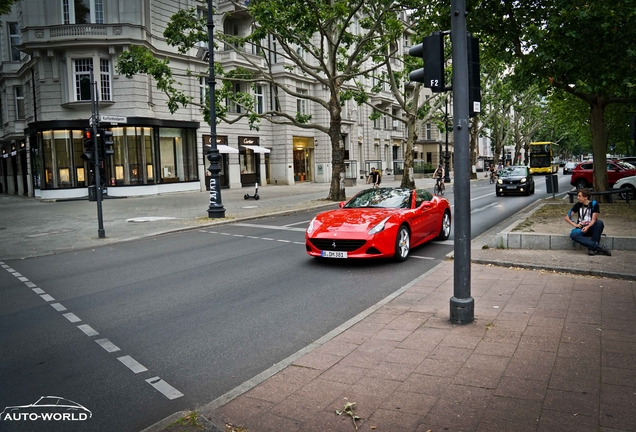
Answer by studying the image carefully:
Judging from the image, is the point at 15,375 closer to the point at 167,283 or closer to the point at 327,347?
the point at 327,347

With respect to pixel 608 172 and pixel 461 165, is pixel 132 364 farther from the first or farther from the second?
pixel 608 172

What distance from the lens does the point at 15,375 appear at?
15.9 feet

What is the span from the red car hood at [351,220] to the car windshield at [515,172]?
1977 centimetres

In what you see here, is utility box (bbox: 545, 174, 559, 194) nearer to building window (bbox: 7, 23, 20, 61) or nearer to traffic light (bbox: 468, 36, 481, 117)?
traffic light (bbox: 468, 36, 481, 117)

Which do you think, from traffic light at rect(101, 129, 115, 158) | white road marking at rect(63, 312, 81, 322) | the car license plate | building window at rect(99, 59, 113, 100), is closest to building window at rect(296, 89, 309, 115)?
building window at rect(99, 59, 113, 100)

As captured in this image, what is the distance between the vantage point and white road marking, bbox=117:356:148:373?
16.1 ft

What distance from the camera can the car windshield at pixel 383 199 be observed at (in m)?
10.8

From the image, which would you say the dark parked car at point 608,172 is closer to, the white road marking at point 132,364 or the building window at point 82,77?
the white road marking at point 132,364

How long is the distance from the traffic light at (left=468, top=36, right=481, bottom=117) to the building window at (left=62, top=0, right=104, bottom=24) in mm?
29634

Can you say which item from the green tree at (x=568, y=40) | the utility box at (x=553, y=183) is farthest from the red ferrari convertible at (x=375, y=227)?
the utility box at (x=553, y=183)

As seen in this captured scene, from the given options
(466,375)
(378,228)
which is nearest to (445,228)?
(378,228)

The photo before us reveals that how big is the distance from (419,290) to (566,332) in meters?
2.34

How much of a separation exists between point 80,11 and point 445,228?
88.3ft

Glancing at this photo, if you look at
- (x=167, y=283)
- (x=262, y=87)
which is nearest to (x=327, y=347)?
(x=167, y=283)
